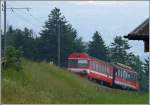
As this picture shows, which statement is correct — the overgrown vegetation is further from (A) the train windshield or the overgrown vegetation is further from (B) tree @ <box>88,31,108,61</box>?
(B) tree @ <box>88,31,108,61</box>

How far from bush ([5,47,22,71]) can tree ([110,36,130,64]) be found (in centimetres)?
5069

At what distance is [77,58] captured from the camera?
4506 centimetres

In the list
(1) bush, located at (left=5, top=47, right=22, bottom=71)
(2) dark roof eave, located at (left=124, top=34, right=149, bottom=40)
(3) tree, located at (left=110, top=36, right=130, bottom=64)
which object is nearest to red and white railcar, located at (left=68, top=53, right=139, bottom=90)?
(1) bush, located at (left=5, top=47, right=22, bottom=71)

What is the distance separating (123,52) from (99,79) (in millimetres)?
37582

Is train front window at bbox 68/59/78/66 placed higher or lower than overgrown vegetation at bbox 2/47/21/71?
lower

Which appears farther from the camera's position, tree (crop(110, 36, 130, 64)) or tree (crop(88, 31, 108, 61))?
tree (crop(110, 36, 130, 64))

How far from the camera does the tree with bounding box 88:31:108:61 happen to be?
2584 inches

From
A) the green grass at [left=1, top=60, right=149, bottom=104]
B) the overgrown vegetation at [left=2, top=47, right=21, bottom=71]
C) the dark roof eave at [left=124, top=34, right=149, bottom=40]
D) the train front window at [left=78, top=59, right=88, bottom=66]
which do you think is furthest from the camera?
the train front window at [left=78, top=59, right=88, bottom=66]

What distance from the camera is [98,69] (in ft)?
147

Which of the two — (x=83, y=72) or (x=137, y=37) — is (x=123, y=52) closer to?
(x=83, y=72)

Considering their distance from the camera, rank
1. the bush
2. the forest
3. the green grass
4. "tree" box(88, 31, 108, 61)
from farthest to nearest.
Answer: "tree" box(88, 31, 108, 61), the forest, the bush, the green grass

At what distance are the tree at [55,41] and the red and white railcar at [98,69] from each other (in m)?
12.3

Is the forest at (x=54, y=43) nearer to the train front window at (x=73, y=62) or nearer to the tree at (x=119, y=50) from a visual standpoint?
the tree at (x=119, y=50)

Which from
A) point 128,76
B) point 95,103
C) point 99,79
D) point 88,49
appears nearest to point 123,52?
point 88,49
